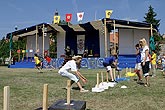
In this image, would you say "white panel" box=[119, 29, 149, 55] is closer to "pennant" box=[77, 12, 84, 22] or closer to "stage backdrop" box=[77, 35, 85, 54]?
"pennant" box=[77, 12, 84, 22]

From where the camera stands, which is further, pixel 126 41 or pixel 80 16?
pixel 126 41

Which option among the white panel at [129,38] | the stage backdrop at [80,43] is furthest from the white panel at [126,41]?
the stage backdrop at [80,43]

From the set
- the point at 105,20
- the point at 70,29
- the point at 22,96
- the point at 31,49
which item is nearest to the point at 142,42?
the point at 22,96

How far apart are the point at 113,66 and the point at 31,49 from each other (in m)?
23.5

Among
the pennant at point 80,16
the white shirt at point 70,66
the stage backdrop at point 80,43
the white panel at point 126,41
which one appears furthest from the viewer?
the stage backdrop at point 80,43

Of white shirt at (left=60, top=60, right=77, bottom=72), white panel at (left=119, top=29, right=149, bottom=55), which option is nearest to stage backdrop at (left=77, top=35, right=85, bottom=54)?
white panel at (left=119, top=29, right=149, bottom=55)

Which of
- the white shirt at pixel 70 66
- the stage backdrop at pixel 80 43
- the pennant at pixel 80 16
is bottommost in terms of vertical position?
the white shirt at pixel 70 66

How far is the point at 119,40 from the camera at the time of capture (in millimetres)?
27312

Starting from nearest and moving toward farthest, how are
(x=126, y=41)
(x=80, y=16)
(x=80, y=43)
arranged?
(x=80, y=16)
(x=126, y=41)
(x=80, y=43)

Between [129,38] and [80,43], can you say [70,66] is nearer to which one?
[129,38]

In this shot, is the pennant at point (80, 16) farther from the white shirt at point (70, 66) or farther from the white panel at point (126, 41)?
the white shirt at point (70, 66)

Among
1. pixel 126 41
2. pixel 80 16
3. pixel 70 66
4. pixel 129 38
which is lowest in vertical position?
pixel 70 66

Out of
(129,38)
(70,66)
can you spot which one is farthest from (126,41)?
(70,66)

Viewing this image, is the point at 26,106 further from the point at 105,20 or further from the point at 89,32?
the point at 89,32
